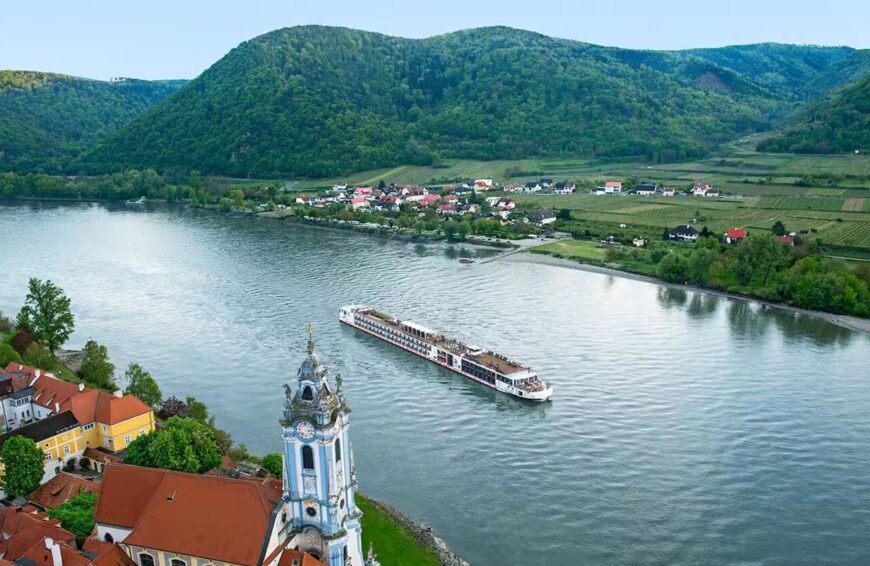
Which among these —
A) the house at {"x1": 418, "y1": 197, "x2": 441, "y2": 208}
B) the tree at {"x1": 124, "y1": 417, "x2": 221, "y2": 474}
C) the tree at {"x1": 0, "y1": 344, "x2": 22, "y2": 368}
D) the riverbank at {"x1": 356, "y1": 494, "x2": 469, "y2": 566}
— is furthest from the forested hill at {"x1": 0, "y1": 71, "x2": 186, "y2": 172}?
the riverbank at {"x1": 356, "y1": 494, "x2": 469, "y2": 566}

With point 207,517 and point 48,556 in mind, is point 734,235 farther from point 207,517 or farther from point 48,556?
point 48,556

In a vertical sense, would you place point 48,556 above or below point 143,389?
below

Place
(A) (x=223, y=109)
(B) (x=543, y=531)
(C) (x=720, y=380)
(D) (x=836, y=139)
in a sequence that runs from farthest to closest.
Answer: (A) (x=223, y=109) < (D) (x=836, y=139) < (C) (x=720, y=380) < (B) (x=543, y=531)

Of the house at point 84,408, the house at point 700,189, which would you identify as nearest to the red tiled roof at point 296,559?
the house at point 84,408

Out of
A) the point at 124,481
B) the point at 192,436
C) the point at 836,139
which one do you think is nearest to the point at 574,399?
the point at 192,436

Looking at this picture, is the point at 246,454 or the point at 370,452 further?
the point at 370,452

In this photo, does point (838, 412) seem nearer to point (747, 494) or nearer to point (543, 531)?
point (747, 494)

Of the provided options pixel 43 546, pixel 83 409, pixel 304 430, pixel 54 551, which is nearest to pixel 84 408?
pixel 83 409
